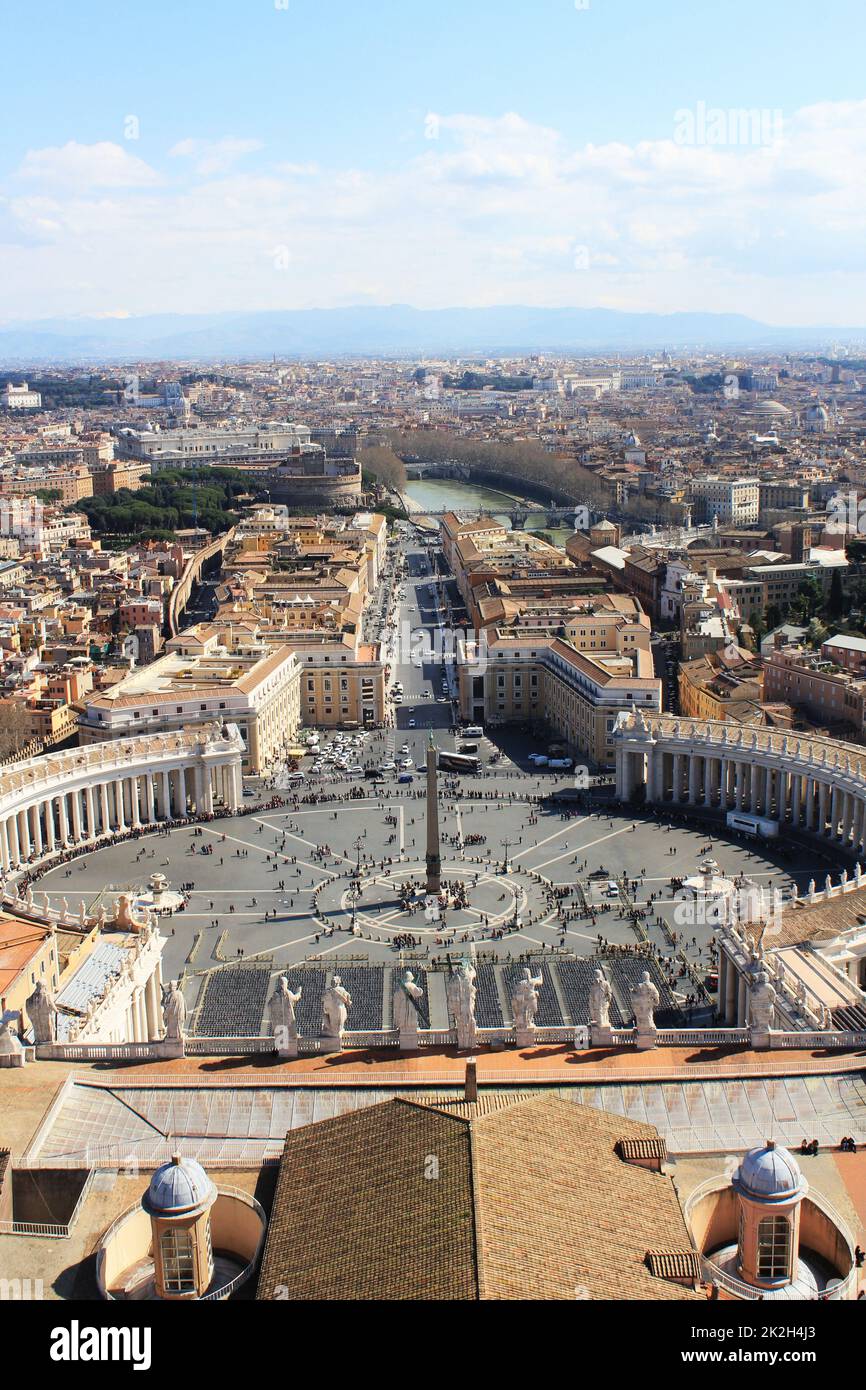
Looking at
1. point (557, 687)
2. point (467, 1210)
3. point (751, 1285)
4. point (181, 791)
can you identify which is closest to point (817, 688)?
point (557, 687)

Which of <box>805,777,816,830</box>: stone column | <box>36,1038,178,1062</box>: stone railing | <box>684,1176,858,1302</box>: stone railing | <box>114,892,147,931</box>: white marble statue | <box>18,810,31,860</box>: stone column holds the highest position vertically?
<box>684,1176,858,1302</box>: stone railing

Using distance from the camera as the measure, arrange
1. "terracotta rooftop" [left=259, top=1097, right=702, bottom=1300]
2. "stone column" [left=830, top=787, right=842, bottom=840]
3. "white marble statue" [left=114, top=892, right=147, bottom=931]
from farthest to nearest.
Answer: "stone column" [left=830, top=787, right=842, bottom=840]
"white marble statue" [left=114, top=892, right=147, bottom=931]
"terracotta rooftop" [left=259, top=1097, right=702, bottom=1300]

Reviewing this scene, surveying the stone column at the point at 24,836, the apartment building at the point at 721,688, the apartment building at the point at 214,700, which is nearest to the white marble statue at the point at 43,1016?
the stone column at the point at 24,836

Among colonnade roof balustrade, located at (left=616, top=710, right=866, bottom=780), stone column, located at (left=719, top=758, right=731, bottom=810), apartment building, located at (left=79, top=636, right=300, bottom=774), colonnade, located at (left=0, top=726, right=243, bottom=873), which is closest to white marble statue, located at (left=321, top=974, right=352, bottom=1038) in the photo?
colonnade, located at (left=0, top=726, right=243, bottom=873)

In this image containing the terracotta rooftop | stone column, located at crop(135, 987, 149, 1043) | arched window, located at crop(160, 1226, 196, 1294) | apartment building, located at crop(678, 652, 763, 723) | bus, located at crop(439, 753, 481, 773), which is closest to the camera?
the terracotta rooftop

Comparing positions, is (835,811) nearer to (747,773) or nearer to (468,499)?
(747,773)

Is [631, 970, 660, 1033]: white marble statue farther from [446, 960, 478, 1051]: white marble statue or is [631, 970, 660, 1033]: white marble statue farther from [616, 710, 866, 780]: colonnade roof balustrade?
[616, 710, 866, 780]: colonnade roof balustrade
